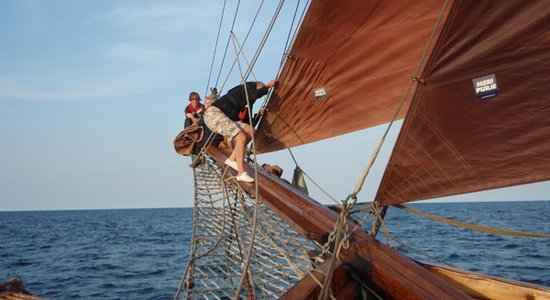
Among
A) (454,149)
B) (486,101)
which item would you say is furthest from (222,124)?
(486,101)

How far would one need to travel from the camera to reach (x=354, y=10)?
3.94 metres

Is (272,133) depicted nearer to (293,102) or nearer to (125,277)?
(293,102)

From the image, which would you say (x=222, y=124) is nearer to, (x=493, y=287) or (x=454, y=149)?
(x=454, y=149)

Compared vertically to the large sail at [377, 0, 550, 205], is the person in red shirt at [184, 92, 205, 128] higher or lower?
higher

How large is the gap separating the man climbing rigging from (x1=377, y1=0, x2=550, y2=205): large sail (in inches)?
72.0

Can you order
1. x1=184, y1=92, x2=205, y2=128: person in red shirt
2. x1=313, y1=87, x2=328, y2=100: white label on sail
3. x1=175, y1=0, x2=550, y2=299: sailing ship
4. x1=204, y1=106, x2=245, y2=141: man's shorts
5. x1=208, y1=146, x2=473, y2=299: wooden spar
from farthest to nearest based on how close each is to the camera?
x1=184, y1=92, x2=205, y2=128: person in red shirt, x1=204, y1=106, x2=245, y2=141: man's shorts, x1=313, y1=87, x2=328, y2=100: white label on sail, x1=175, y1=0, x2=550, y2=299: sailing ship, x1=208, y1=146, x2=473, y2=299: wooden spar

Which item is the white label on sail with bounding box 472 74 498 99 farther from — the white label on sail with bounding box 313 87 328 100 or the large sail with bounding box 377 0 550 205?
the white label on sail with bounding box 313 87 328 100

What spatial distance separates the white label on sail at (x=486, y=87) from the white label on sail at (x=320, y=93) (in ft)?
5.58

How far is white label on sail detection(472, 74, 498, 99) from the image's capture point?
8.82ft

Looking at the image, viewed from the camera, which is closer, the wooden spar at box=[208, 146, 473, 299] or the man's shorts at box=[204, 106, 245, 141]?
the wooden spar at box=[208, 146, 473, 299]

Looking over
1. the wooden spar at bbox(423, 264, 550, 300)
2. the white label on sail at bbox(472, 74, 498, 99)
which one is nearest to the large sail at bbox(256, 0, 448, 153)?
the white label on sail at bbox(472, 74, 498, 99)

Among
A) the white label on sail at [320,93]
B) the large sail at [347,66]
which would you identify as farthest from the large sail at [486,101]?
the white label on sail at [320,93]

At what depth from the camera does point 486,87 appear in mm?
2693

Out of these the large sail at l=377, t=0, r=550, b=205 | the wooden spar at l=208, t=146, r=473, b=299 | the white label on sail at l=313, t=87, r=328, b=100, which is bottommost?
the wooden spar at l=208, t=146, r=473, b=299
